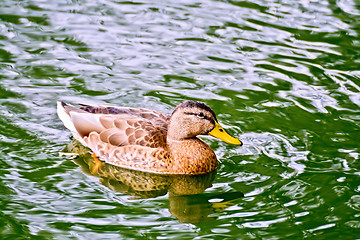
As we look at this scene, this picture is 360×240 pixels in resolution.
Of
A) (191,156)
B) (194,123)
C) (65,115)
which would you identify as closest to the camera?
(194,123)

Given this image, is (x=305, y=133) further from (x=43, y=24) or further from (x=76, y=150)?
(x=43, y=24)

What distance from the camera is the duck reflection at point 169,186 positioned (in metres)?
7.73

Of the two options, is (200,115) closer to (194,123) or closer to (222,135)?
(194,123)

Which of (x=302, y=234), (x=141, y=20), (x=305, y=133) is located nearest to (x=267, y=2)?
(x=141, y=20)

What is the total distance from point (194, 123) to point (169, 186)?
85 centimetres

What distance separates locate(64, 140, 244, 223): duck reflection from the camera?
7.73 m

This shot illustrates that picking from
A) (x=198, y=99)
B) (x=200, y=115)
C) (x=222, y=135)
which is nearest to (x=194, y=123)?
(x=200, y=115)

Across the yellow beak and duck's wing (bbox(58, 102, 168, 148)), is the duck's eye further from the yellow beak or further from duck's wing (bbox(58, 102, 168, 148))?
duck's wing (bbox(58, 102, 168, 148))

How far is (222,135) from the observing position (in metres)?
8.66

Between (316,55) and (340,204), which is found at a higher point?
(316,55)

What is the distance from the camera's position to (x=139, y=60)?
11.2 m

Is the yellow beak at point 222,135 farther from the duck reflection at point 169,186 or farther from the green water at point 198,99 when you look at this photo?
the duck reflection at point 169,186

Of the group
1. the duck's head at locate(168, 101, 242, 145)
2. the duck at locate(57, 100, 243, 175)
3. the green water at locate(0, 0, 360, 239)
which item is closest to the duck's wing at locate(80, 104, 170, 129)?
the duck at locate(57, 100, 243, 175)

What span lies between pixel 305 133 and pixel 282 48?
2773mm
